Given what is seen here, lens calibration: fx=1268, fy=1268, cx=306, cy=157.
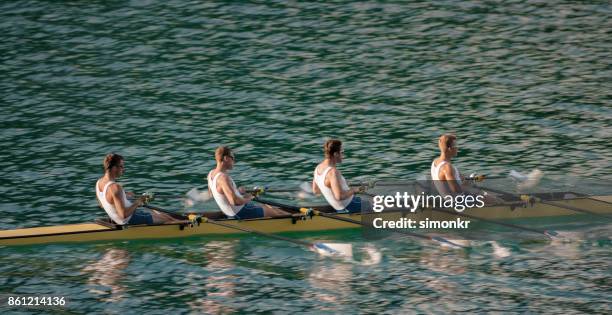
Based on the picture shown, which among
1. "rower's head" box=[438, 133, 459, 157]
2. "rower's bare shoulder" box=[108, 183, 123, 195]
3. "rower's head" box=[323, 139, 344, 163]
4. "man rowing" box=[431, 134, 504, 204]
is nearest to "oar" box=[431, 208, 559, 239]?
"man rowing" box=[431, 134, 504, 204]

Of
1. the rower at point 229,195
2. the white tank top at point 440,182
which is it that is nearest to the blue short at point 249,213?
the rower at point 229,195

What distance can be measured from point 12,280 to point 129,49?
13.7 meters

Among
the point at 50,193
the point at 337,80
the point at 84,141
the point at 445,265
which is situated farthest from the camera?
the point at 337,80

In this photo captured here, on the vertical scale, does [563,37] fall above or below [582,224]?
above

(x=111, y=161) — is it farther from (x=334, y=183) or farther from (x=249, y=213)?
(x=334, y=183)

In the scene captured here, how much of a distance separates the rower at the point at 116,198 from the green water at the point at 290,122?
0.58 meters

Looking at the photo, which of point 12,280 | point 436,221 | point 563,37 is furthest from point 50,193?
point 563,37

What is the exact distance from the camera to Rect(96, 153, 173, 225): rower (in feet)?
70.5

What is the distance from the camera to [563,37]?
32.5 m

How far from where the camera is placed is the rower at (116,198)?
21.5 meters

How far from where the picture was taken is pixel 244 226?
22.1 meters

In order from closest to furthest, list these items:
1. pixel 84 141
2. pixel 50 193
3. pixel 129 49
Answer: pixel 50 193 < pixel 84 141 < pixel 129 49

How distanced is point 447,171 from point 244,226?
370 cm

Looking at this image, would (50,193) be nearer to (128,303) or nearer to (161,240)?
(161,240)
